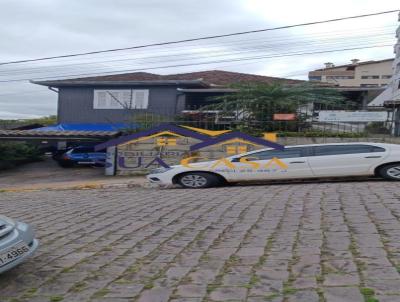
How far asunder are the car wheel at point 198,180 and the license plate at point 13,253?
8518mm

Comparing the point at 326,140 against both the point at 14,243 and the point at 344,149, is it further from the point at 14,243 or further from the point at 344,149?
the point at 14,243

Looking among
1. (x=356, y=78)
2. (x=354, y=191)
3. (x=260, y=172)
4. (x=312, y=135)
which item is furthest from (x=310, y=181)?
(x=356, y=78)

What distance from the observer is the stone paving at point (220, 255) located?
343 centimetres

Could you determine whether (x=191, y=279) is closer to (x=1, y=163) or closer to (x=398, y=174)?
(x=398, y=174)

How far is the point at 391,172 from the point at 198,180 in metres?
4.86

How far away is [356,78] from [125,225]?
73.7 metres

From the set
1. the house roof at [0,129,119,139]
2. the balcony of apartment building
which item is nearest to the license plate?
the house roof at [0,129,119,139]

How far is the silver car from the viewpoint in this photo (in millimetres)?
3514

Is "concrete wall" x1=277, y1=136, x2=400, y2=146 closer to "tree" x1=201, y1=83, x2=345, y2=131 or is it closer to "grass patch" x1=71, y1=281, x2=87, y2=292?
"tree" x1=201, y1=83, x2=345, y2=131

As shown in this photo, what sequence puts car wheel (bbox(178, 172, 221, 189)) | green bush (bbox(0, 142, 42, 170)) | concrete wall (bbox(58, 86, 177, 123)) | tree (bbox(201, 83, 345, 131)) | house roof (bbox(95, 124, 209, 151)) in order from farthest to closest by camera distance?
concrete wall (bbox(58, 86, 177, 123)), green bush (bbox(0, 142, 42, 170)), tree (bbox(201, 83, 345, 131)), house roof (bbox(95, 124, 209, 151)), car wheel (bbox(178, 172, 221, 189))

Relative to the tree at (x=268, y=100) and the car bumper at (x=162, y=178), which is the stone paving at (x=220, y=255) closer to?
the car bumper at (x=162, y=178)

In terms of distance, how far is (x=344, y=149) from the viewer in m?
11.7

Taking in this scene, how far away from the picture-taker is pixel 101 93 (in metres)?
26.7

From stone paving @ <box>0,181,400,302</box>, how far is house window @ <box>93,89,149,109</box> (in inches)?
748
